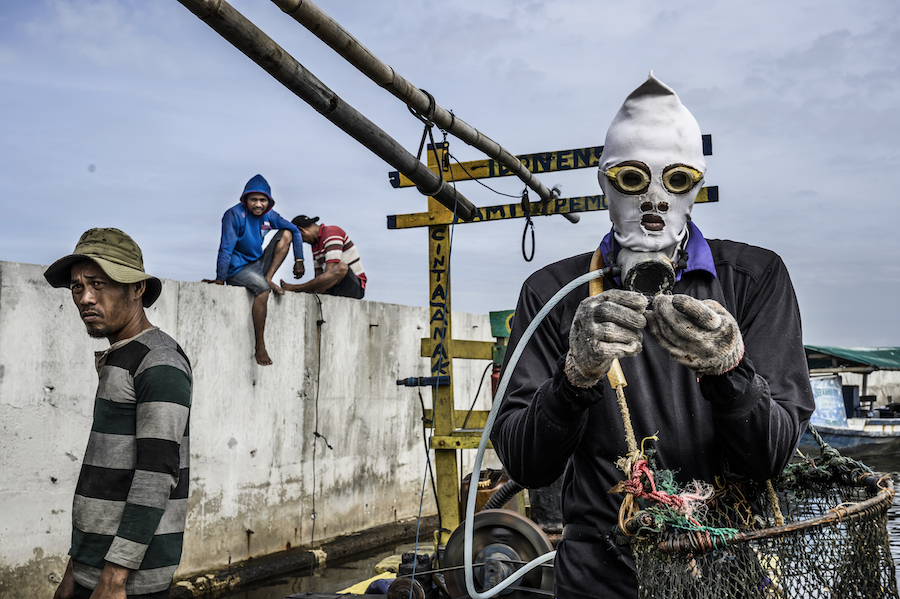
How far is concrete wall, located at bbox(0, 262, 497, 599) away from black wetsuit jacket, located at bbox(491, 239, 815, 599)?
16.1 ft

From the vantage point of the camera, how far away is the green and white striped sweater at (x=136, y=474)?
2.70 metres

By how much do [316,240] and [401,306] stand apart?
132 cm

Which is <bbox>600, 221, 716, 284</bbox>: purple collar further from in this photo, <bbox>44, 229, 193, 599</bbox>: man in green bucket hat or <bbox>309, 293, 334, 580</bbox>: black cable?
<bbox>309, 293, 334, 580</bbox>: black cable

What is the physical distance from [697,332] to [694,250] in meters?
0.49

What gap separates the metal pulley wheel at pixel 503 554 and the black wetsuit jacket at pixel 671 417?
194 centimetres

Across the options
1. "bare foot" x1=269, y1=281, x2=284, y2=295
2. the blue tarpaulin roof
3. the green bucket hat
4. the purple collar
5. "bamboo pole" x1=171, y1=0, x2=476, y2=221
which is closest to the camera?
the purple collar

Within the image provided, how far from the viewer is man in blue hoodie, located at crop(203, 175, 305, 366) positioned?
7504mm

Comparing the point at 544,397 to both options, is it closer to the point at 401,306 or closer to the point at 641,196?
the point at 641,196

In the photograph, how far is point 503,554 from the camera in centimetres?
381

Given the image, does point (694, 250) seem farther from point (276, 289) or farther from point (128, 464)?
point (276, 289)

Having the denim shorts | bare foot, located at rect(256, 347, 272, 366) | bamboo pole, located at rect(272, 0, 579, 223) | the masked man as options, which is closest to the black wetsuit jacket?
the masked man

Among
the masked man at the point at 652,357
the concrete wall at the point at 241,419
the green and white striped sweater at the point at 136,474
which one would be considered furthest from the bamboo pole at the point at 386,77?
the concrete wall at the point at 241,419

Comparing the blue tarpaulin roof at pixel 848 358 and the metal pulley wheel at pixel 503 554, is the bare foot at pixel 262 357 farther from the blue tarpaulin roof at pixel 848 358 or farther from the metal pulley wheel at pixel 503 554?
the blue tarpaulin roof at pixel 848 358

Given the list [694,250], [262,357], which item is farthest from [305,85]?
[262,357]
